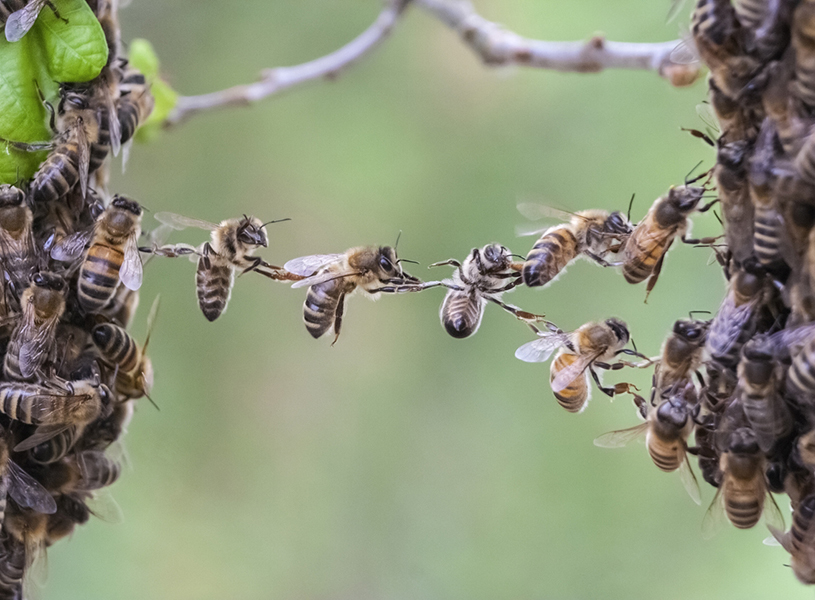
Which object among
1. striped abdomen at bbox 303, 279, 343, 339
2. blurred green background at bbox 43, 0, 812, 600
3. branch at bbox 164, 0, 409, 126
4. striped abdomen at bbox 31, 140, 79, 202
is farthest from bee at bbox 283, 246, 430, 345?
blurred green background at bbox 43, 0, 812, 600

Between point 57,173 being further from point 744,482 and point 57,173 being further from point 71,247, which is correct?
point 744,482

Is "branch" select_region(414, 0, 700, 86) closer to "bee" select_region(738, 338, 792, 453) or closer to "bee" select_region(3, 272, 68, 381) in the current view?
"bee" select_region(738, 338, 792, 453)

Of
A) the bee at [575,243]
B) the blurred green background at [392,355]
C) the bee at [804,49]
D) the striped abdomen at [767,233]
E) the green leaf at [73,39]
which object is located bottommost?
the blurred green background at [392,355]

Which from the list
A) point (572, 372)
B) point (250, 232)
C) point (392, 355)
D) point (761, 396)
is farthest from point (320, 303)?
point (392, 355)

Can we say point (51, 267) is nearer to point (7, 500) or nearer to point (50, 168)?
point (50, 168)

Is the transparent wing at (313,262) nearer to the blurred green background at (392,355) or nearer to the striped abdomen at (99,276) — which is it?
the striped abdomen at (99,276)

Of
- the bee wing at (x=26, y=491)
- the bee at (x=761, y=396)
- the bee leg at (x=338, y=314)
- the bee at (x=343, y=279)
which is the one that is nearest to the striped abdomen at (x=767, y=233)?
the bee at (x=761, y=396)

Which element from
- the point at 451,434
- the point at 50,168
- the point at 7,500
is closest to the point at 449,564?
the point at 451,434
